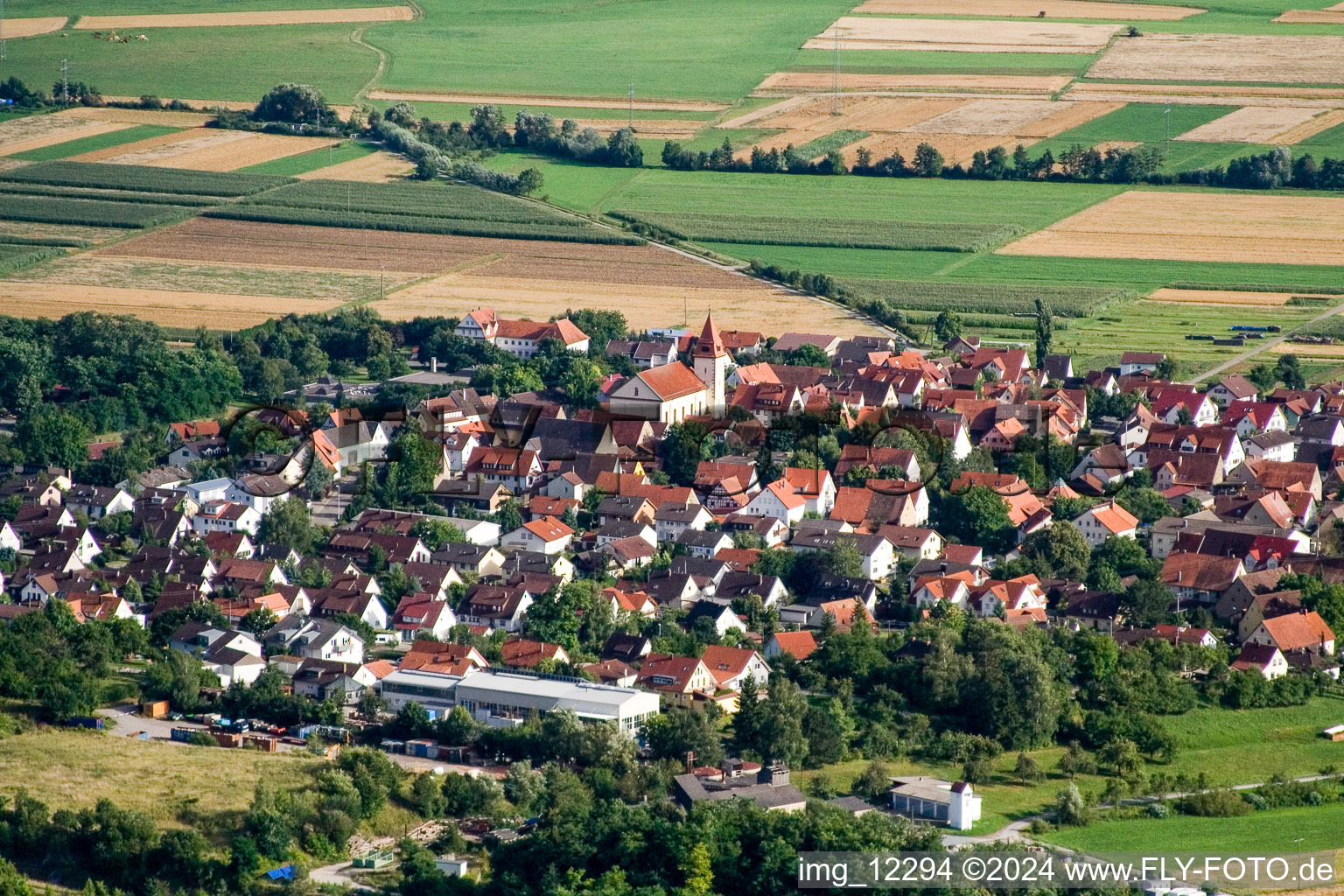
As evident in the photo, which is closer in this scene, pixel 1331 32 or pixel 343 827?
pixel 343 827

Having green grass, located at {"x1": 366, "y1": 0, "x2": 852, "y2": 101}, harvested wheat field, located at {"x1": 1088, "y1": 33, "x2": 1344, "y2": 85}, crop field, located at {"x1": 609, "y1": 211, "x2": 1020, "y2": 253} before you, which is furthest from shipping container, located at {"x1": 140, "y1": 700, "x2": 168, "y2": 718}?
harvested wheat field, located at {"x1": 1088, "y1": 33, "x2": 1344, "y2": 85}

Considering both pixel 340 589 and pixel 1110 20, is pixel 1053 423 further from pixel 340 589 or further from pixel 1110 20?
pixel 1110 20

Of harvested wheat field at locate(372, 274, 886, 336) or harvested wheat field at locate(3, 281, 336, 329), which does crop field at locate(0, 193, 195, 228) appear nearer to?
harvested wheat field at locate(3, 281, 336, 329)

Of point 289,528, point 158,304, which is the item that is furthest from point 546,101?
point 289,528

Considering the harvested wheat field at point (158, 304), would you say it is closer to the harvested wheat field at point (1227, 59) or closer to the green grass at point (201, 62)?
the green grass at point (201, 62)

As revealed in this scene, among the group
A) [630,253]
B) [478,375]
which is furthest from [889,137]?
[478,375]

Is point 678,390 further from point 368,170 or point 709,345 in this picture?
point 368,170
